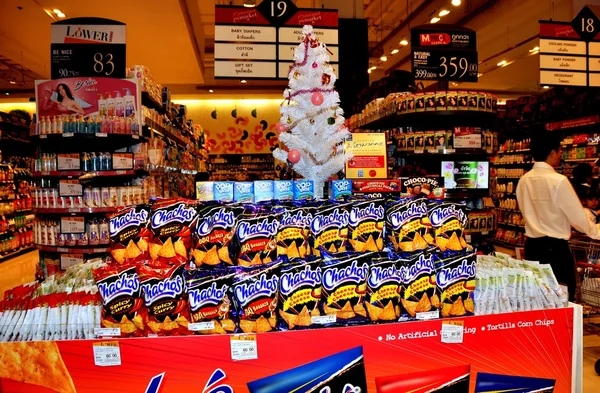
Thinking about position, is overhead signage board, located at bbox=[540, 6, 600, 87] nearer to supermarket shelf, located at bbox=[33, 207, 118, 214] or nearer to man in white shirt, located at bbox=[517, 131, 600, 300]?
man in white shirt, located at bbox=[517, 131, 600, 300]

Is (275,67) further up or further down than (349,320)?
further up

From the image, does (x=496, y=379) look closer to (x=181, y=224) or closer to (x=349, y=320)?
(x=349, y=320)

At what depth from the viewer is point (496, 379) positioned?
184 centimetres

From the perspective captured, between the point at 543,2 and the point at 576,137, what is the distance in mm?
2677

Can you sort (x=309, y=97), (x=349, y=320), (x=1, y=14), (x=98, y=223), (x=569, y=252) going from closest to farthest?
(x=349, y=320), (x=309, y=97), (x=569, y=252), (x=98, y=223), (x=1, y=14)

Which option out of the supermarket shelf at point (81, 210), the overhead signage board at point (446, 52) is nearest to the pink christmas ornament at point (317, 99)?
the supermarket shelf at point (81, 210)

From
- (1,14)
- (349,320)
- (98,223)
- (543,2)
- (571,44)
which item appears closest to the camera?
(349,320)

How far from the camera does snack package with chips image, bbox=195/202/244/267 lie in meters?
1.84

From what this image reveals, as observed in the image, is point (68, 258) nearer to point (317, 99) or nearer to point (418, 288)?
point (317, 99)

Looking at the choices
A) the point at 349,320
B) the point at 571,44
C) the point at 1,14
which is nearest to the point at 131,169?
the point at 349,320

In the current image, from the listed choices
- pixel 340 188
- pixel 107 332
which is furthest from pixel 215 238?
pixel 340 188

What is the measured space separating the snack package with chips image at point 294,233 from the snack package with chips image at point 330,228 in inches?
1.1

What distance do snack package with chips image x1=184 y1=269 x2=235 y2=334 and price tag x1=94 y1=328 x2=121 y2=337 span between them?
259 millimetres

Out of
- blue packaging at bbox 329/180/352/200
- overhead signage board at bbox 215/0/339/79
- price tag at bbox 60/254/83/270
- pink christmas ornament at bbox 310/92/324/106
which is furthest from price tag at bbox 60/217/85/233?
blue packaging at bbox 329/180/352/200
